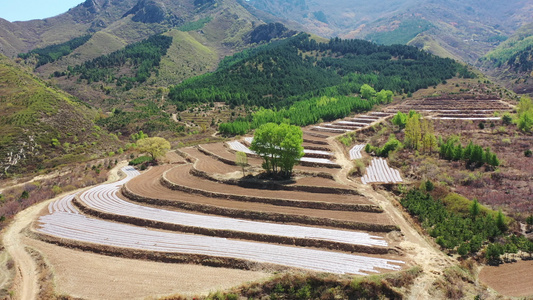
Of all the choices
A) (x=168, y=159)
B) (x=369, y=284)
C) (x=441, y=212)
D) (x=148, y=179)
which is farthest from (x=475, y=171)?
(x=168, y=159)

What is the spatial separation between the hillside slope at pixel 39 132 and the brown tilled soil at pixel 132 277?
5850 cm

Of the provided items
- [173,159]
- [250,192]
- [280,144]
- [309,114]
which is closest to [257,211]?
[250,192]

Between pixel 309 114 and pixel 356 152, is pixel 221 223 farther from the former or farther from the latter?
pixel 309 114

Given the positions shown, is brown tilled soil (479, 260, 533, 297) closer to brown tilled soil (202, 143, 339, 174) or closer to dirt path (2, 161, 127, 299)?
brown tilled soil (202, 143, 339, 174)

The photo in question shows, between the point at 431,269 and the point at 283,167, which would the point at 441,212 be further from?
the point at 283,167

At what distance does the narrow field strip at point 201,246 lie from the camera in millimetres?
31547

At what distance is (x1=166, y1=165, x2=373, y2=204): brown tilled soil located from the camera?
46888mm

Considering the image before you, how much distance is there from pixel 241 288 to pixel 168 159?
5695cm

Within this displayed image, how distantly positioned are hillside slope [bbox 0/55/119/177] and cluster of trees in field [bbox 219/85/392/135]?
4223 centimetres

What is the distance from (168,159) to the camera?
79.9 m

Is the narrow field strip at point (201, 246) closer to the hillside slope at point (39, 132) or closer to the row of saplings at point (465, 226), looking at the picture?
the row of saplings at point (465, 226)

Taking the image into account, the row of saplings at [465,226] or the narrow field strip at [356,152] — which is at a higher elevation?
the narrow field strip at [356,152]

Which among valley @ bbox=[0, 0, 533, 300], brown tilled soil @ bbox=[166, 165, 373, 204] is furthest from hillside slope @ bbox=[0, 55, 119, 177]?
brown tilled soil @ bbox=[166, 165, 373, 204]

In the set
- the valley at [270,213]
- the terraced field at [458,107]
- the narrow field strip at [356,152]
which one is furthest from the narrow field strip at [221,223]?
the terraced field at [458,107]
